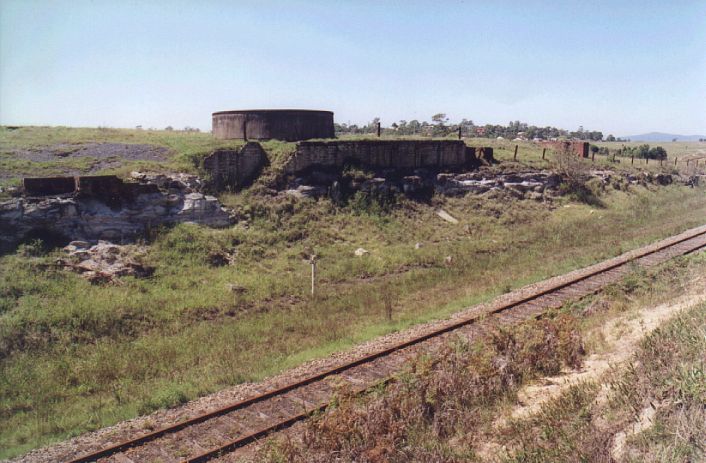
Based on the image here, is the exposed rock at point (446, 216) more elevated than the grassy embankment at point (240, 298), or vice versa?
the exposed rock at point (446, 216)

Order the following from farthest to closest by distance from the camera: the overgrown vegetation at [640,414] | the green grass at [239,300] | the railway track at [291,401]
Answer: the green grass at [239,300], the railway track at [291,401], the overgrown vegetation at [640,414]

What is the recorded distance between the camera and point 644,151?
5581 centimetres

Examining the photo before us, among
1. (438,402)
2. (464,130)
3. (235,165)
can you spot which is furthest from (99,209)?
(464,130)

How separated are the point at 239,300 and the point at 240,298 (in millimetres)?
102

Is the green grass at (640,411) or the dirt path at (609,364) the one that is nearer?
the green grass at (640,411)

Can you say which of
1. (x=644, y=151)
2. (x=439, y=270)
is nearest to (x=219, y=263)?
(x=439, y=270)

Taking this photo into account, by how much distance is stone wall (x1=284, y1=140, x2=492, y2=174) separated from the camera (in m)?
21.2

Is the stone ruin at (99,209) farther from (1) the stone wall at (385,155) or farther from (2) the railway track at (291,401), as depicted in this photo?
(2) the railway track at (291,401)

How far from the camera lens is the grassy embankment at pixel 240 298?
902 cm

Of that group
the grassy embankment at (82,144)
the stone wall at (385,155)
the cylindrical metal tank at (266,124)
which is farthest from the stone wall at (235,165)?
the cylindrical metal tank at (266,124)

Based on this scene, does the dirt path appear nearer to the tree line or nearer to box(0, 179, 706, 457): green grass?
box(0, 179, 706, 457): green grass

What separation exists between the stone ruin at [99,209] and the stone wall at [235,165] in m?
1.97

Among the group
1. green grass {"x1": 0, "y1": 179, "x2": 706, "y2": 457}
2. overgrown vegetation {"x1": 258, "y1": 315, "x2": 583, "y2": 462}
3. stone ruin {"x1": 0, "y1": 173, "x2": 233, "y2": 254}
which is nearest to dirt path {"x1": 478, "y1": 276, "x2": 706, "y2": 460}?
overgrown vegetation {"x1": 258, "y1": 315, "x2": 583, "y2": 462}

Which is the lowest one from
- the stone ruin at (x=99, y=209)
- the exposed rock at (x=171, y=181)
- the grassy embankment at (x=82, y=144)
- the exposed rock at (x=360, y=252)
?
the exposed rock at (x=360, y=252)
